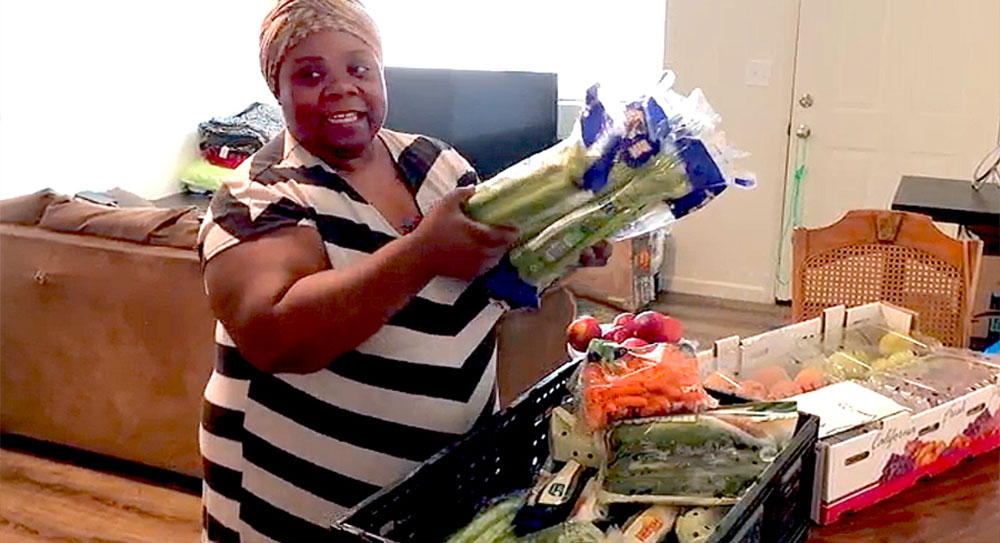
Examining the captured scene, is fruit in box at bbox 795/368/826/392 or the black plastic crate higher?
the black plastic crate

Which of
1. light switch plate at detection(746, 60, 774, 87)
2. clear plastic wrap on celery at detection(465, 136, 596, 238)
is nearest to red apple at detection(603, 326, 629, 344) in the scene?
clear plastic wrap on celery at detection(465, 136, 596, 238)

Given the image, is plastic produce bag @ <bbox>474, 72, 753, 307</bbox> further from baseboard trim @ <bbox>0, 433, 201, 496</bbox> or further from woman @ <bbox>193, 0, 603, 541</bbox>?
baseboard trim @ <bbox>0, 433, 201, 496</bbox>

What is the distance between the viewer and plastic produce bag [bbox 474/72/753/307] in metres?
0.87

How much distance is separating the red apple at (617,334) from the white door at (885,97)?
3.47 metres

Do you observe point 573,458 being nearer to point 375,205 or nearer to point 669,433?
point 669,433

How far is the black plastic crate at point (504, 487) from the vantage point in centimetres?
82

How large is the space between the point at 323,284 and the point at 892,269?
1239 mm

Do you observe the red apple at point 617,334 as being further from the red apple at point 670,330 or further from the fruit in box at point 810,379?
the fruit in box at point 810,379

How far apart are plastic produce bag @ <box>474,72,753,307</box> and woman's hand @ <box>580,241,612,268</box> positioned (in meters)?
0.07

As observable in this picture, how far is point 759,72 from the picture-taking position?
4.62m

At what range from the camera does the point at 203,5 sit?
5.07 m

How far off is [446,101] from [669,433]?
9.71ft

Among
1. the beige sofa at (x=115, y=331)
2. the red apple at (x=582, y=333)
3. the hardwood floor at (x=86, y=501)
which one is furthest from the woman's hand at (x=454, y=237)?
the beige sofa at (x=115, y=331)

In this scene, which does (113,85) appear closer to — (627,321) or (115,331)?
(115,331)
